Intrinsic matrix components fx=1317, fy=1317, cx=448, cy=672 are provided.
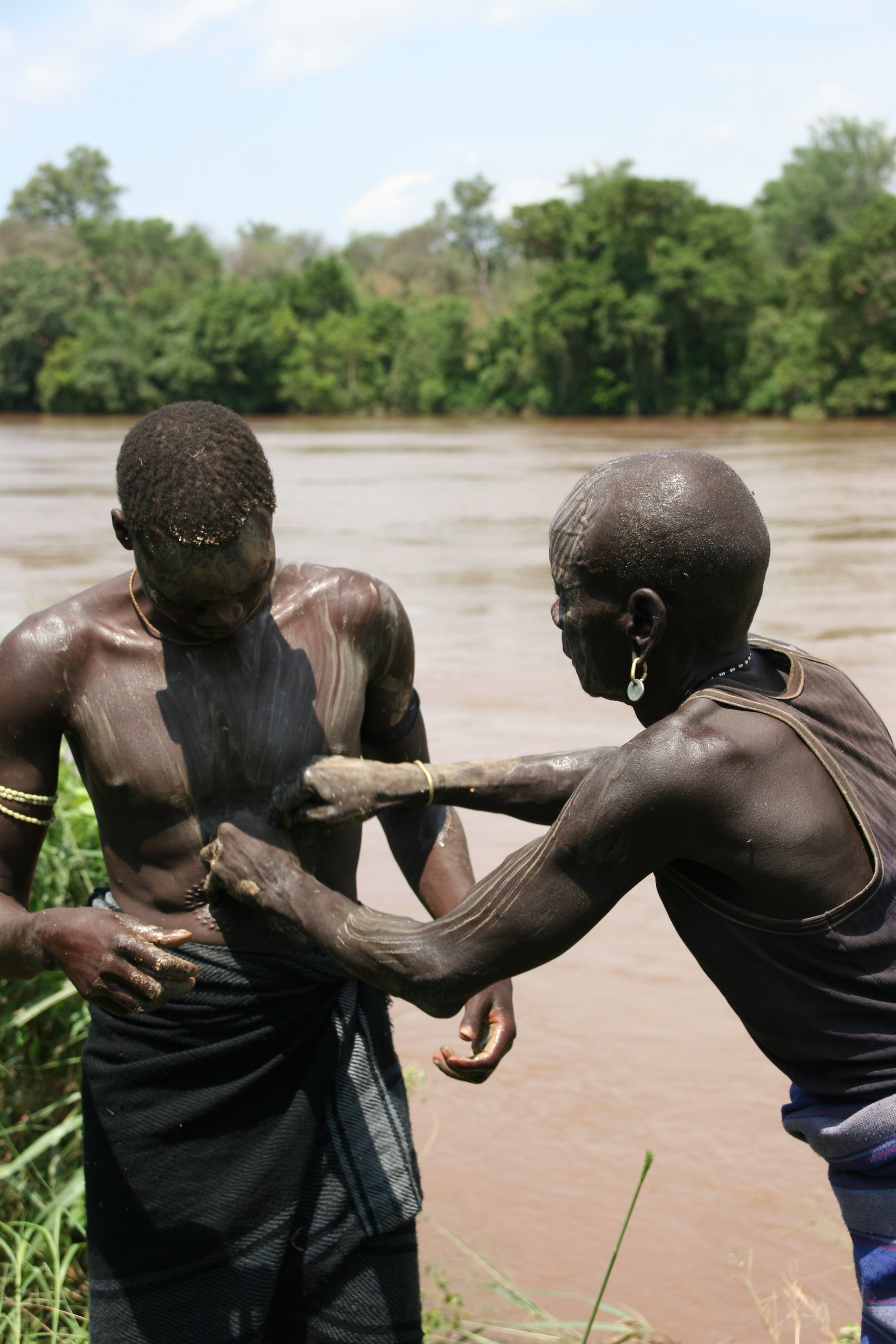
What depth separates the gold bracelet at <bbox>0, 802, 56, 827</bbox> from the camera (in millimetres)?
1944

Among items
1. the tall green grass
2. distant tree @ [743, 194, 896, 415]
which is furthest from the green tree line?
the tall green grass

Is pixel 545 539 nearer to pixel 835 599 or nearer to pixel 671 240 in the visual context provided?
pixel 835 599

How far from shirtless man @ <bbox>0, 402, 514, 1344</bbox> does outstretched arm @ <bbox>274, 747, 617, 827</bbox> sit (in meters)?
0.11

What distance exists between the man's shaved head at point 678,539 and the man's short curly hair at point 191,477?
45 cm

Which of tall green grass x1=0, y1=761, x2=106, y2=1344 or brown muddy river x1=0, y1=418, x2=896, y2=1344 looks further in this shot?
brown muddy river x1=0, y1=418, x2=896, y2=1344

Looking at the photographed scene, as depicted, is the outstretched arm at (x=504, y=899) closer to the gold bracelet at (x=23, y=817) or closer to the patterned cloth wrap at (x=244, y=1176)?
the patterned cloth wrap at (x=244, y=1176)

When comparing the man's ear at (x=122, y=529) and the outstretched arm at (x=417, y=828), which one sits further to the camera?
the outstretched arm at (x=417, y=828)

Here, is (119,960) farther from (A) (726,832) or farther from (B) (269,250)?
(B) (269,250)

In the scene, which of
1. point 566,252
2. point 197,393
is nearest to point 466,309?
point 566,252

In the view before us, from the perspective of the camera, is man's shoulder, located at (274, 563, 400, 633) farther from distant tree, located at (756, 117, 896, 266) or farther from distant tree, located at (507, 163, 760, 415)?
distant tree, located at (756, 117, 896, 266)

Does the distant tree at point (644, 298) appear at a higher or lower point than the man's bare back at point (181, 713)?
higher

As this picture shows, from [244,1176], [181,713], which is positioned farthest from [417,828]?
[244,1176]

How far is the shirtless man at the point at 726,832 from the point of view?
4.82ft

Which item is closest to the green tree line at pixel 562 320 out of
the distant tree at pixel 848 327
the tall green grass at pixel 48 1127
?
the distant tree at pixel 848 327
